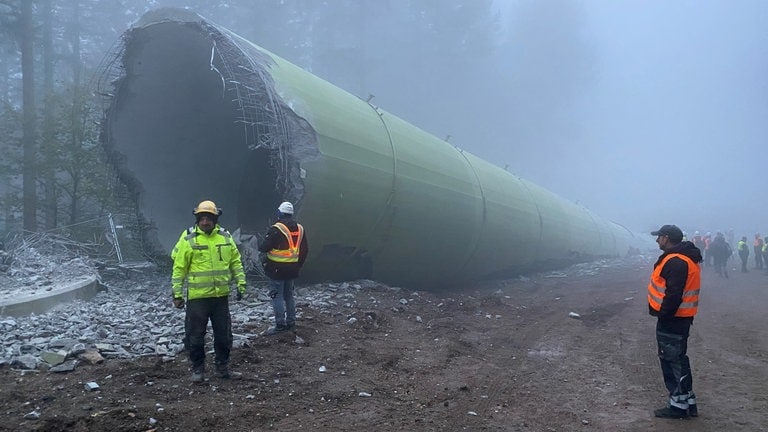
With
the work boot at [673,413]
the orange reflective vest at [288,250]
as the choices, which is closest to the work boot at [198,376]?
the orange reflective vest at [288,250]

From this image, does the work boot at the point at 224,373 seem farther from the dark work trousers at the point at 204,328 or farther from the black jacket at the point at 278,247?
the black jacket at the point at 278,247

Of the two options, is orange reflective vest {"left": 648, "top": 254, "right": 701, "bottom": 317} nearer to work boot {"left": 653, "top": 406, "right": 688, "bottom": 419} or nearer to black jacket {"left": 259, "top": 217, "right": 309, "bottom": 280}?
work boot {"left": 653, "top": 406, "right": 688, "bottom": 419}

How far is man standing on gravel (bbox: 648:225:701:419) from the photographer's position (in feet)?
14.3

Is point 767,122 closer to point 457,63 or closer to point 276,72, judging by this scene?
point 457,63

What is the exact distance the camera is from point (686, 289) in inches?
172

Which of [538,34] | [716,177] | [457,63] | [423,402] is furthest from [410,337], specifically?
[716,177]

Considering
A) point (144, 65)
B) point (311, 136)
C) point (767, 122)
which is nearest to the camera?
point (311, 136)

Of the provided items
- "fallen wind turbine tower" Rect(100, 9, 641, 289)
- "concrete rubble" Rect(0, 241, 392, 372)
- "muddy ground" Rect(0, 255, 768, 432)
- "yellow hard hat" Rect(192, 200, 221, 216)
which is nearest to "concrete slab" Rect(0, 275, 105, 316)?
"concrete rubble" Rect(0, 241, 392, 372)

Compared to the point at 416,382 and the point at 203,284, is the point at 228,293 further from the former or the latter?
the point at 416,382

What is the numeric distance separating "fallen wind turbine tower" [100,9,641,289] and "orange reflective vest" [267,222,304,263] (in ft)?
2.65

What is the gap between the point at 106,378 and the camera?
452cm

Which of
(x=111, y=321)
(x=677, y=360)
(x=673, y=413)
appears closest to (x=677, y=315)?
(x=677, y=360)

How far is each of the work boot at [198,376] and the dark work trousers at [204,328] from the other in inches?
0.6

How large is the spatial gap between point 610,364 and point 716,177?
3351 inches
